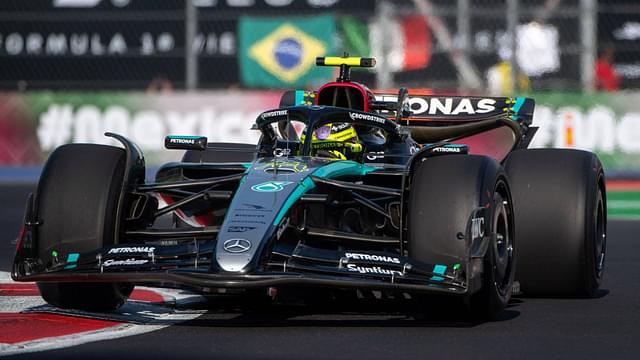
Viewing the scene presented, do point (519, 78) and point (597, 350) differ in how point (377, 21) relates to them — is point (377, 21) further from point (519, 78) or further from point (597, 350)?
point (597, 350)

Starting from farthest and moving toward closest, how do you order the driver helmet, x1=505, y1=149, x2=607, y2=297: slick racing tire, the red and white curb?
the driver helmet, x1=505, y1=149, x2=607, y2=297: slick racing tire, the red and white curb

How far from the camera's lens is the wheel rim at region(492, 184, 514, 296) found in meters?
8.03

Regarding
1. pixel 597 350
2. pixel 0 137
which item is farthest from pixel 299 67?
pixel 597 350

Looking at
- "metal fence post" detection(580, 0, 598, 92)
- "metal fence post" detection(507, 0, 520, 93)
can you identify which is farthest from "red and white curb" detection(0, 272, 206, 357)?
"metal fence post" detection(580, 0, 598, 92)

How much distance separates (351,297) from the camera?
8.86m

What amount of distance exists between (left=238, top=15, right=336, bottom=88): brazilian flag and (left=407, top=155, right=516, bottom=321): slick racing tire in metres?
12.1

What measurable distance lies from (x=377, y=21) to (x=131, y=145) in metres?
12.2

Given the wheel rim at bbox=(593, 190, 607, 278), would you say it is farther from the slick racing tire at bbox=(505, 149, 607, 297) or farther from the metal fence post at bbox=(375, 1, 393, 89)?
the metal fence post at bbox=(375, 1, 393, 89)

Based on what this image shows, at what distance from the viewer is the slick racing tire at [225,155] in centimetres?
1070

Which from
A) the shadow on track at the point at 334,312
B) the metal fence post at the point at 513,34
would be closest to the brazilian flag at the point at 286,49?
the metal fence post at the point at 513,34

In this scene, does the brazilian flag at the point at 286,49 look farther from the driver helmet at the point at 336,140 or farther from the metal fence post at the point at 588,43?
the driver helmet at the point at 336,140

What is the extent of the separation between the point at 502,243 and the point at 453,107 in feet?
11.1

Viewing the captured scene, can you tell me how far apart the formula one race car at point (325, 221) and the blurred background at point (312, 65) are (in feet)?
33.4

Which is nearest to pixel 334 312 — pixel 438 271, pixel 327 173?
pixel 327 173
